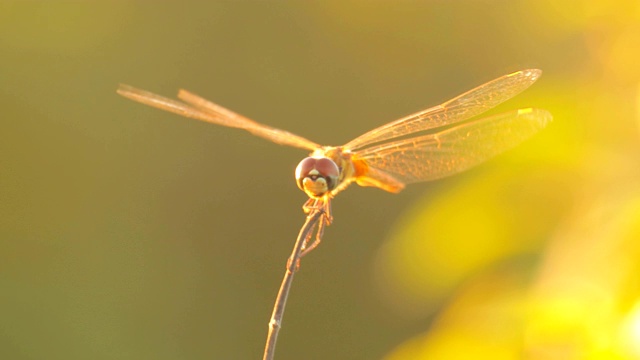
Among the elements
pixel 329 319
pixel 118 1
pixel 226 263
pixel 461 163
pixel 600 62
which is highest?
pixel 118 1

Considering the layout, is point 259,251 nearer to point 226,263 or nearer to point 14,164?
point 226,263

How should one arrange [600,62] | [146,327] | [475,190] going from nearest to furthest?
[475,190], [600,62], [146,327]

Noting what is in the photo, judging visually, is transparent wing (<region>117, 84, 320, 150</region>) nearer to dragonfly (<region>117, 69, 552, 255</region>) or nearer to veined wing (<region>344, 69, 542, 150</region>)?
dragonfly (<region>117, 69, 552, 255</region>)

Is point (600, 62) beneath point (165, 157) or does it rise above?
beneath

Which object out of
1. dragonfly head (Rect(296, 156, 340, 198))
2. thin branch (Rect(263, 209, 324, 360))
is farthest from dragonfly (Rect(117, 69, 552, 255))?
thin branch (Rect(263, 209, 324, 360))

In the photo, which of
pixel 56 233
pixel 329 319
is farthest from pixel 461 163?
pixel 56 233

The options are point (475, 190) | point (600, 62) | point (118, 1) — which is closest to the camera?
point (475, 190)

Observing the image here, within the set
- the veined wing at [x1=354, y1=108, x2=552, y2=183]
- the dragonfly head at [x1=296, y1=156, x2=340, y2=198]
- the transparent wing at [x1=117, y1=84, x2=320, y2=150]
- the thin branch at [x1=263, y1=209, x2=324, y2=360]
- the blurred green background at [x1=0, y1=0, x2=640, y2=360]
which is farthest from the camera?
the blurred green background at [x1=0, y1=0, x2=640, y2=360]

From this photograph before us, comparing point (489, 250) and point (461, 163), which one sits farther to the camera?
point (461, 163)

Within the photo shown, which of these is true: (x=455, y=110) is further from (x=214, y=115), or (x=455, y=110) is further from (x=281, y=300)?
(x=281, y=300)
